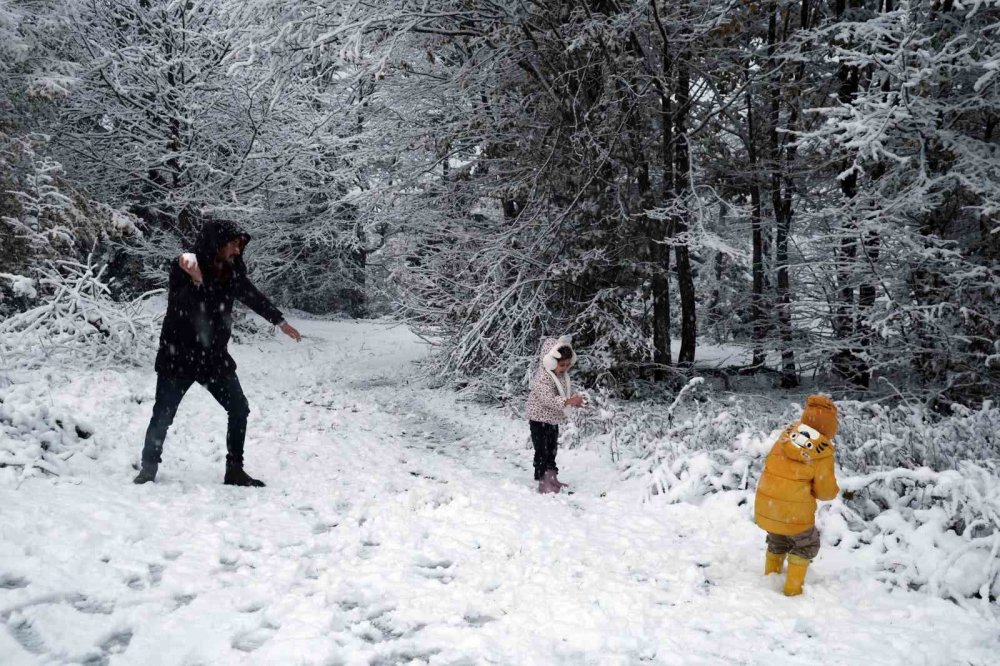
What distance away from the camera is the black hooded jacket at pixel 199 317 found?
5176 millimetres

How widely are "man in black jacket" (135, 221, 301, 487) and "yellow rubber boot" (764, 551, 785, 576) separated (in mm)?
3945

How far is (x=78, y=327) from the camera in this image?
10789 millimetres

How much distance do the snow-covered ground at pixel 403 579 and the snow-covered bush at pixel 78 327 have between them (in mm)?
4721

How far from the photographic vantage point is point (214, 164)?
55.5 ft

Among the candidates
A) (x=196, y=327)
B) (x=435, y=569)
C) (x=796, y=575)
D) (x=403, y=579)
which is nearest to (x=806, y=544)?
(x=796, y=575)

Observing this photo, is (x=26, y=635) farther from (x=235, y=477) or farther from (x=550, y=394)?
(x=550, y=394)

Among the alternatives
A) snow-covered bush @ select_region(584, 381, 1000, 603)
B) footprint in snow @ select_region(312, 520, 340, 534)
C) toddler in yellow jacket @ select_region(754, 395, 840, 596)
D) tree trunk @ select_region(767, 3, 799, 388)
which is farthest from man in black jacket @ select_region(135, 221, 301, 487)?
tree trunk @ select_region(767, 3, 799, 388)

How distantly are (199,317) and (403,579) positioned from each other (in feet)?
9.62

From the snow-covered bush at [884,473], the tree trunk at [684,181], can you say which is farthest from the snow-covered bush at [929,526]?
the tree trunk at [684,181]

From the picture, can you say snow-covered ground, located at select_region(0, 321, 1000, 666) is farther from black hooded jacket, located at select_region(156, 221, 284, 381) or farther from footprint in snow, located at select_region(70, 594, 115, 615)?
black hooded jacket, located at select_region(156, 221, 284, 381)

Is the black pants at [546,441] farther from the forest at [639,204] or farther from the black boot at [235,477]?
the black boot at [235,477]

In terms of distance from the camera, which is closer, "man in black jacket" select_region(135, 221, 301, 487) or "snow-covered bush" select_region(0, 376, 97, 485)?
"snow-covered bush" select_region(0, 376, 97, 485)

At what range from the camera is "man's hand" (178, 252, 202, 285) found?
197 inches

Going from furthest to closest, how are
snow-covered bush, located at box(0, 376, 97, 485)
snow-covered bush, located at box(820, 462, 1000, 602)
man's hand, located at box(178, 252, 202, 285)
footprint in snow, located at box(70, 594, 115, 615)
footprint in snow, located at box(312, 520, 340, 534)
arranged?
man's hand, located at box(178, 252, 202, 285)
snow-covered bush, located at box(0, 376, 97, 485)
footprint in snow, located at box(312, 520, 340, 534)
snow-covered bush, located at box(820, 462, 1000, 602)
footprint in snow, located at box(70, 594, 115, 615)
